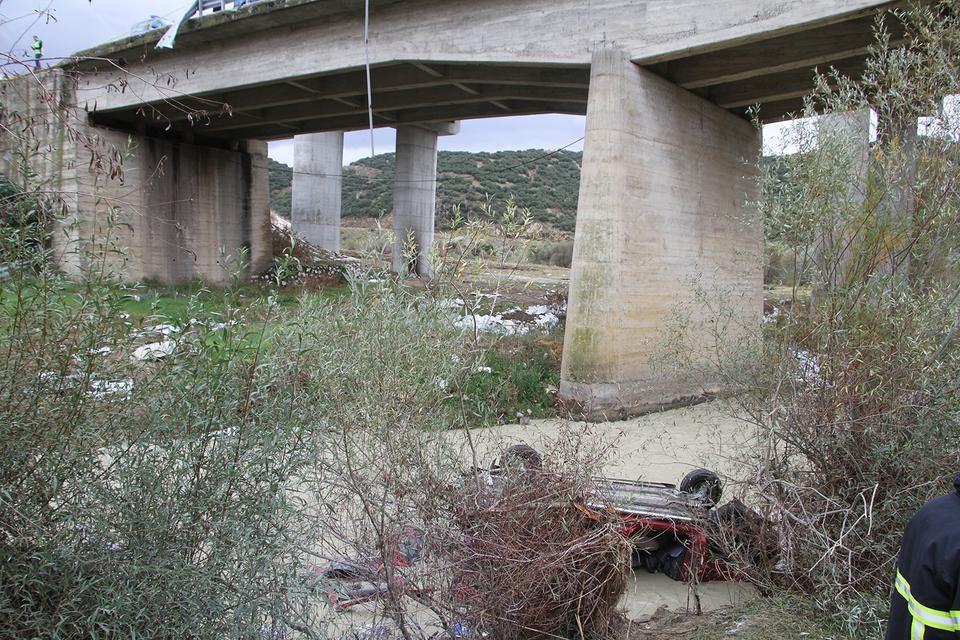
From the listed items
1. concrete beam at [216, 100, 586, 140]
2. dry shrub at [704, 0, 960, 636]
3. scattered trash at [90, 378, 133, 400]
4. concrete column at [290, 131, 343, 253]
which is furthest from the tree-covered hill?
scattered trash at [90, 378, 133, 400]

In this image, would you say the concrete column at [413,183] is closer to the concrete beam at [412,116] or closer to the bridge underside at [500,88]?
the concrete beam at [412,116]

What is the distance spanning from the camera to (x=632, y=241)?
11734 millimetres

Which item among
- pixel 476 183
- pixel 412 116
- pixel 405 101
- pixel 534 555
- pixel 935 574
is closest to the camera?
pixel 935 574

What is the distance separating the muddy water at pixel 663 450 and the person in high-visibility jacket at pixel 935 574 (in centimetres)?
224

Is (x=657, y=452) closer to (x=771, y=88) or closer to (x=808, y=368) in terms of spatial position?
(x=808, y=368)

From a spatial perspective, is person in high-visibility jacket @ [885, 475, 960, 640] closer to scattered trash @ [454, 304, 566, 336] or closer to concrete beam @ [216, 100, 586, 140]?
scattered trash @ [454, 304, 566, 336]

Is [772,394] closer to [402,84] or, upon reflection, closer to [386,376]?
[386,376]

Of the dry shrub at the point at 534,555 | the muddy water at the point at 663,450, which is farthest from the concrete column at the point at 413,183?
the dry shrub at the point at 534,555

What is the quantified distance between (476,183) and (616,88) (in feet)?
194

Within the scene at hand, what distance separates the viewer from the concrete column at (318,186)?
30.3 metres

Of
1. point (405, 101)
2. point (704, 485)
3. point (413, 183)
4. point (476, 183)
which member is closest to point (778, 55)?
point (704, 485)

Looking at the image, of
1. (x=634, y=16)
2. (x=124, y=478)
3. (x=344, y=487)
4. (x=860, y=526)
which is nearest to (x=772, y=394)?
(x=860, y=526)

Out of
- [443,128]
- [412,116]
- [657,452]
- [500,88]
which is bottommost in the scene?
[657,452]

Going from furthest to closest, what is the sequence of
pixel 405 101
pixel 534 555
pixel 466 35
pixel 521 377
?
pixel 405 101 < pixel 466 35 < pixel 521 377 < pixel 534 555
